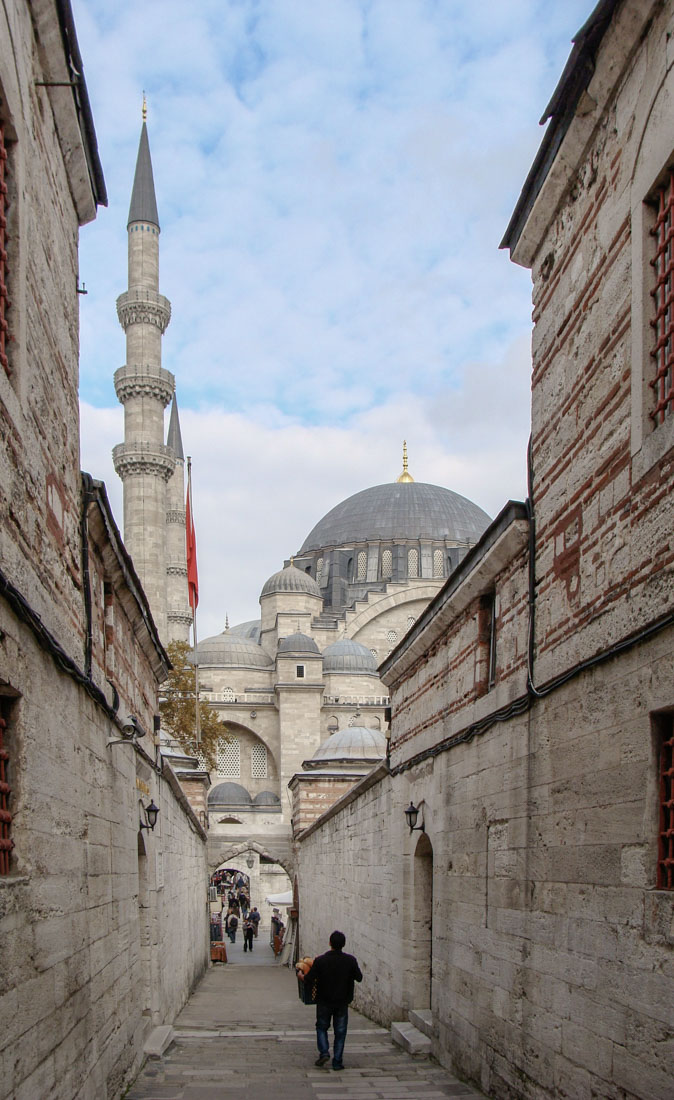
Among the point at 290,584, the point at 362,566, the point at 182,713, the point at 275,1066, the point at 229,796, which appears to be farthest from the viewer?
the point at 362,566

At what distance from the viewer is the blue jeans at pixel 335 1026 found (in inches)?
327

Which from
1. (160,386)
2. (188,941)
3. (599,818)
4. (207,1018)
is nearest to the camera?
(599,818)

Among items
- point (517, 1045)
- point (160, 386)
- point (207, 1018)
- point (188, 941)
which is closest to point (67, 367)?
point (517, 1045)

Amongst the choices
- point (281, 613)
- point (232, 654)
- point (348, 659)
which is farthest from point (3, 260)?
point (281, 613)

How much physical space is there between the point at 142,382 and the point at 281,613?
20.4m

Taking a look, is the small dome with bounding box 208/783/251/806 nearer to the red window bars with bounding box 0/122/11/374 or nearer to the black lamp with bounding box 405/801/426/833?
the black lamp with bounding box 405/801/426/833

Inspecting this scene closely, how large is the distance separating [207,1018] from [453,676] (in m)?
6.63

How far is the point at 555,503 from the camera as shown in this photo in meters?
5.71

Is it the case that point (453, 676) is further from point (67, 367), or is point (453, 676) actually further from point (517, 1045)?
point (67, 367)

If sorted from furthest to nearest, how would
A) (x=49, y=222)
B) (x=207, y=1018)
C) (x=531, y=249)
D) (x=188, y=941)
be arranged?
(x=188, y=941) < (x=207, y=1018) < (x=531, y=249) < (x=49, y=222)

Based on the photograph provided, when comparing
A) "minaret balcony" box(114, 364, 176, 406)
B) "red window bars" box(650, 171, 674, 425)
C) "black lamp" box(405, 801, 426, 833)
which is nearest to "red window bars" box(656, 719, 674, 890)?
"red window bars" box(650, 171, 674, 425)

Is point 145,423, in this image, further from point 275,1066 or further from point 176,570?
point 275,1066

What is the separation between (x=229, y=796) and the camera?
4322 cm

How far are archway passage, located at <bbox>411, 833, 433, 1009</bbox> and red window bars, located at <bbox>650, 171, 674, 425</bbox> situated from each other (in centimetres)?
580
